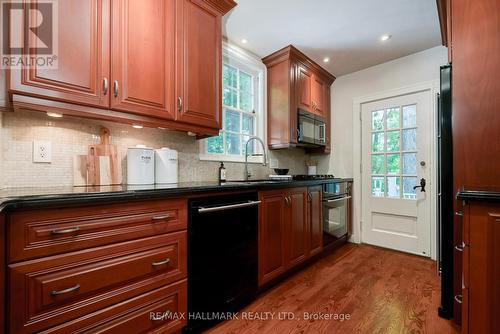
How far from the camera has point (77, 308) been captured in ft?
3.10

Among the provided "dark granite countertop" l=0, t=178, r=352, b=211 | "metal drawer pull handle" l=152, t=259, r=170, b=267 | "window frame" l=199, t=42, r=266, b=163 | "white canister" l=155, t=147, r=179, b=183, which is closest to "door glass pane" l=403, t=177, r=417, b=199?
"window frame" l=199, t=42, r=266, b=163

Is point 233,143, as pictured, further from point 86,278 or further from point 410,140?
point 410,140

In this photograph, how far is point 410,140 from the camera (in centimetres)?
276

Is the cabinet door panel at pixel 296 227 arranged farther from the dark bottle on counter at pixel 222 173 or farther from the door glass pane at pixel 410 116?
the door glass pane at pixel 410 116

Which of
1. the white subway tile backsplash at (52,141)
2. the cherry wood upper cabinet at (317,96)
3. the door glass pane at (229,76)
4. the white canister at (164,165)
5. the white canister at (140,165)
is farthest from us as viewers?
the cherry wood upper cabinet at (317,96)

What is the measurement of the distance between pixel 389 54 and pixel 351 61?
1.41 feet

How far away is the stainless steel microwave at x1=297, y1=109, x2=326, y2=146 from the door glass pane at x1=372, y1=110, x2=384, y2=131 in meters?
0.65

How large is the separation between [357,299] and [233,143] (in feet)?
6.16

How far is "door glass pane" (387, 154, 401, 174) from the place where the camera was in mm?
2842

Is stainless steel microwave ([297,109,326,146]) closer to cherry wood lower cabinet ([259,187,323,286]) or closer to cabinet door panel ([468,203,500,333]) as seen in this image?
cherry wood lower cabinet ([259,187,323,286])

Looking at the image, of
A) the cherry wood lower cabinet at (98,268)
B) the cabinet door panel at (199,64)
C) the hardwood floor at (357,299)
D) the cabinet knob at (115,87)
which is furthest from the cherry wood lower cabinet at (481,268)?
the cabinet knob at (115,87)

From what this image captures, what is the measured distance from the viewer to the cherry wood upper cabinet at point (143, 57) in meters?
1.33

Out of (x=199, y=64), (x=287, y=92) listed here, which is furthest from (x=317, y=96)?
(x=199, y=64)

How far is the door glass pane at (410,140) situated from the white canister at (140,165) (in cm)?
292
